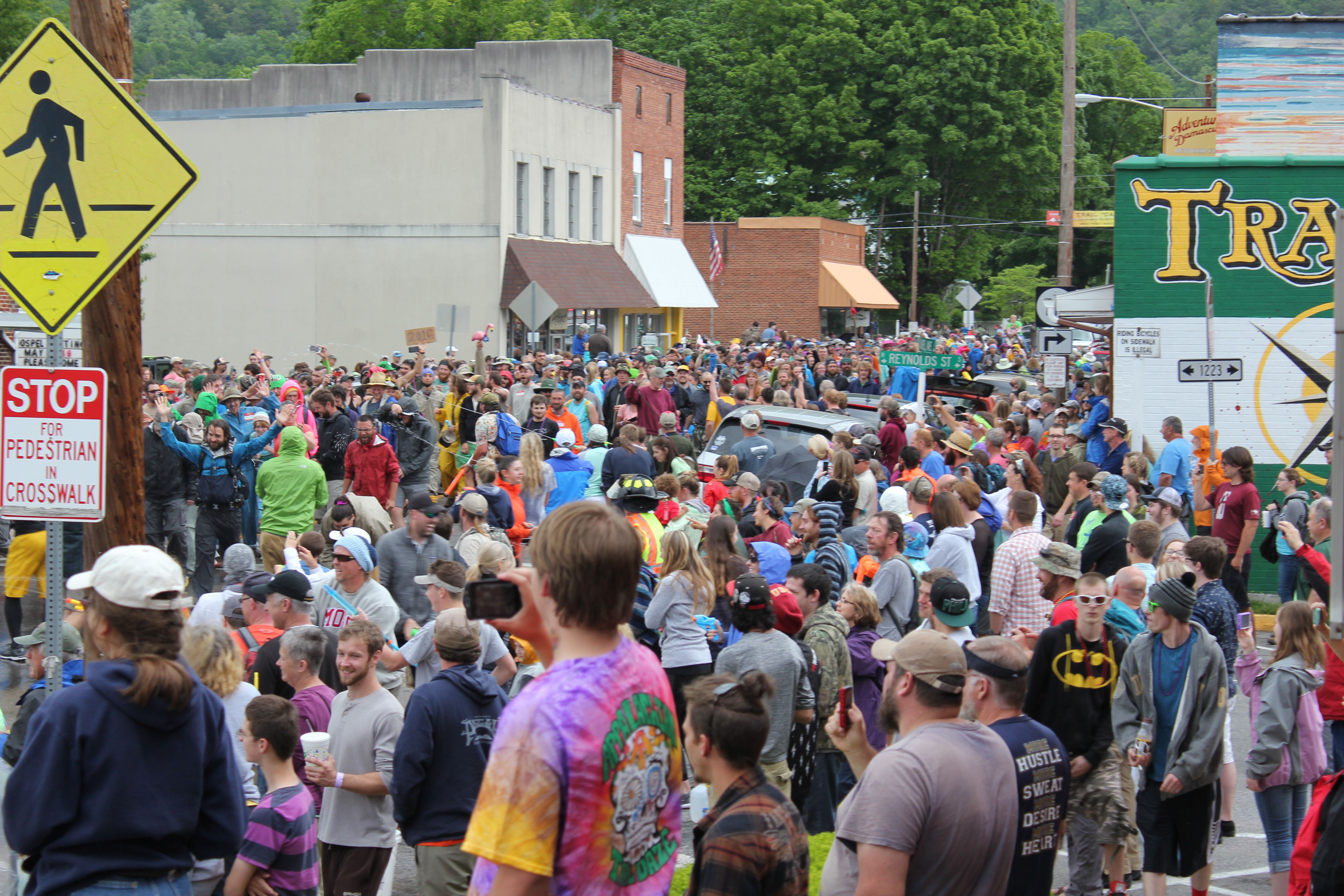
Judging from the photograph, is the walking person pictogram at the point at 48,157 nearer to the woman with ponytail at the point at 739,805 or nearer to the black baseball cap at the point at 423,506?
the woman with ponytail at the point at 739,805

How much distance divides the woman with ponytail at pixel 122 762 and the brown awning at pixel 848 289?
55051mm

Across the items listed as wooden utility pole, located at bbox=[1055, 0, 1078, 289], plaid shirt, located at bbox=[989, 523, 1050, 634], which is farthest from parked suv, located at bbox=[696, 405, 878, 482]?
wooden utility pole, located at bbox=[1055, 0, 1078, 289]

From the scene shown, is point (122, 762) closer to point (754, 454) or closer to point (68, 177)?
point (68, 177)

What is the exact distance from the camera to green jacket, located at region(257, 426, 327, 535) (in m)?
12.1

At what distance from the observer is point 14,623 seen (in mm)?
11086

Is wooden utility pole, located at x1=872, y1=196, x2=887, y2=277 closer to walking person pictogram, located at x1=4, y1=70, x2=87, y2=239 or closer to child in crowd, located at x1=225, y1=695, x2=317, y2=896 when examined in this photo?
walking person pictogram, located at x1=4, y1=70, x2=87, y2=239

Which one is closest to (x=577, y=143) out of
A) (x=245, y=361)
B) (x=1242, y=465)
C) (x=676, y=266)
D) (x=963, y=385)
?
(x=676, y=266)

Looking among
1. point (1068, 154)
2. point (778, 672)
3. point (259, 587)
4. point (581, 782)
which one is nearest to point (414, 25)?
point (1068, 154)

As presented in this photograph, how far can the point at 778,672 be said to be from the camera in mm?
6672

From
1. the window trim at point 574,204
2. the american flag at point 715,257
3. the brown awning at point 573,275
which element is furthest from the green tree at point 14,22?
the american flag at point 715,257

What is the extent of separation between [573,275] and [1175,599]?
35.1 meters

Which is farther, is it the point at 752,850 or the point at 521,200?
the point at 521,200

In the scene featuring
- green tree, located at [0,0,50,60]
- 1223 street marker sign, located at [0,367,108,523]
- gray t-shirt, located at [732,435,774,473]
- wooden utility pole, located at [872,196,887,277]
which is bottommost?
gray t-shirt, located at [732,435,774,473]

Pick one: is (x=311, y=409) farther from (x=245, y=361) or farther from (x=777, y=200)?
(x=777, y=200)
